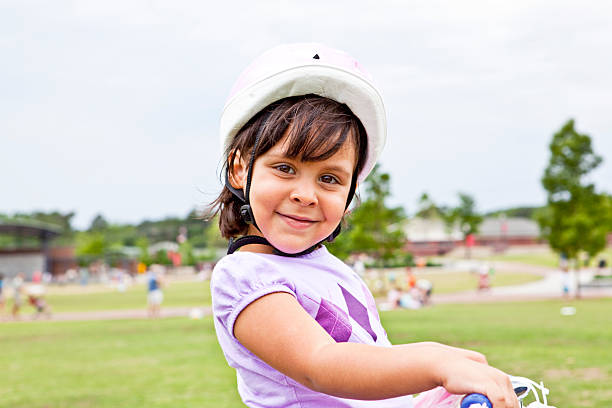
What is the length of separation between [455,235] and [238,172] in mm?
90040

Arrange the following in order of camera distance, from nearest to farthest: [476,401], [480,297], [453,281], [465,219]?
[476,401] → [480,297] → [453,281] → [465,219]

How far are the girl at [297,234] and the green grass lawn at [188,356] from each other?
6359 millimetres

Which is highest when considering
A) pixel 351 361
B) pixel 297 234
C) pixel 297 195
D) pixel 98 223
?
pixel 297 195

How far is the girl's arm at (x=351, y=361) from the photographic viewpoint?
1.18 meters

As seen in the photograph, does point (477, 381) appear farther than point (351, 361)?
No

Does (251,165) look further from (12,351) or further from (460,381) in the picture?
(12,351)

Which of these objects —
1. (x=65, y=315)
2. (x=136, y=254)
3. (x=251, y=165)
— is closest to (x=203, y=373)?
(x=251, y=165)

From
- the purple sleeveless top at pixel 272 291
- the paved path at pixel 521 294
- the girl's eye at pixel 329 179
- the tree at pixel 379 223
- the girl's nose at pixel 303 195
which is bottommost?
the paved path at pixel 521 294

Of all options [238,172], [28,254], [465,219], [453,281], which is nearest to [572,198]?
[453,281]

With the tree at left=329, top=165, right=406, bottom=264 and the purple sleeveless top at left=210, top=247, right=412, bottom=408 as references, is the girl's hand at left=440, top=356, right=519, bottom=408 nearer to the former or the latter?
the purple sleeveless top at left=210, top=247, right=412, bottom=408

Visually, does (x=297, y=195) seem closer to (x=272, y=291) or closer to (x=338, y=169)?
(x=338, y=169)

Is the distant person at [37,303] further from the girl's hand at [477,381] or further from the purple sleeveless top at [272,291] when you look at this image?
the girl's hand at [477,381]

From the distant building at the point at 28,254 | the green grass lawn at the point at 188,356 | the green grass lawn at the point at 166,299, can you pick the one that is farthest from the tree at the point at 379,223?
the distant building at the point at 28,254

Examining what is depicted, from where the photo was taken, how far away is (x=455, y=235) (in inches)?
3514
